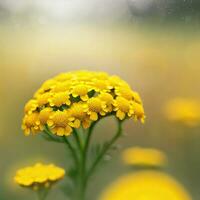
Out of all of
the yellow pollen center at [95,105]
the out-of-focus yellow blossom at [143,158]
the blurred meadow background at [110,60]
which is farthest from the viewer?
the blurred meadow background at [110,60]

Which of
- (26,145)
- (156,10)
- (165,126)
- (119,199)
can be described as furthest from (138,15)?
(119,199)

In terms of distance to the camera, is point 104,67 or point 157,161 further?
point 104,67

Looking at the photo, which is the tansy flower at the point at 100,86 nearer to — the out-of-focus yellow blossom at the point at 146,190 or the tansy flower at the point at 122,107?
the tansy flower at the point at 122,107

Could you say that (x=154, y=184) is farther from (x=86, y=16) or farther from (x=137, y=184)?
(x=86, y=16)

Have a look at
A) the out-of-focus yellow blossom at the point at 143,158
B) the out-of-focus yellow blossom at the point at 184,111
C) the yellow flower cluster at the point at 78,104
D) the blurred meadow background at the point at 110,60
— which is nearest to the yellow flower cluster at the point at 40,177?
the yellow flower cluster at the point at 78,104

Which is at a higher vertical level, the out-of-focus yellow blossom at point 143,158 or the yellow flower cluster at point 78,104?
the yellow flower cluster at point 78,104

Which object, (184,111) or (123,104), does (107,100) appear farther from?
(184,111)

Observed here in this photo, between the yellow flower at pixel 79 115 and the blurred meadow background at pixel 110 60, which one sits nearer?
the yellow flower at pixel 79 115
